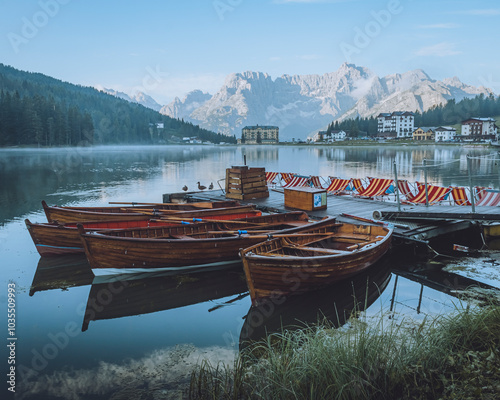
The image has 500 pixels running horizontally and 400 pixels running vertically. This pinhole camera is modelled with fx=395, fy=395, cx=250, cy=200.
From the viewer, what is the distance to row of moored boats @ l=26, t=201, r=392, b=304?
1098cm

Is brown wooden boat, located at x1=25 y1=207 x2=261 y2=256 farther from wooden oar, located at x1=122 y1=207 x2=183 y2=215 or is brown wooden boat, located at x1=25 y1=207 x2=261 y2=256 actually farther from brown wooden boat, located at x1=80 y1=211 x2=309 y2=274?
brown wooden boat, located at x1=80 y1=211 x2=309 y2=274

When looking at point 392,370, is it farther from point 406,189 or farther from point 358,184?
point 358,184

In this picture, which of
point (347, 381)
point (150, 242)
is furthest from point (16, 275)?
point (347, 381)

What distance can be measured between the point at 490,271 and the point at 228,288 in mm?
9005

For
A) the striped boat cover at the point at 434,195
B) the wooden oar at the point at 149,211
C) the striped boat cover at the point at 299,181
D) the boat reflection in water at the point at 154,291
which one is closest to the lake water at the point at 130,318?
the boat reflection in water at the point at 154,291

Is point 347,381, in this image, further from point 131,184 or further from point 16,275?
point 131,184

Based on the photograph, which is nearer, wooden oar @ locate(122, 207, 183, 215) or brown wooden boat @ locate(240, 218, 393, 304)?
brown wooden boat @ locate(240, 218, 393, 304)

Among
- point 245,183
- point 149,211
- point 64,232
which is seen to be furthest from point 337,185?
point 64,232

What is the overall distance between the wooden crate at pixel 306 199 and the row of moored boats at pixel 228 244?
6.64 feet

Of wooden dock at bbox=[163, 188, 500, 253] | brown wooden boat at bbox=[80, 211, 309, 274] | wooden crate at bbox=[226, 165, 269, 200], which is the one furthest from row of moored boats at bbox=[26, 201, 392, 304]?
wooden crate at bbox=[226, 165, 269, 200]

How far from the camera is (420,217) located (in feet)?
53.2

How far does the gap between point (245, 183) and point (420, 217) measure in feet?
32.6

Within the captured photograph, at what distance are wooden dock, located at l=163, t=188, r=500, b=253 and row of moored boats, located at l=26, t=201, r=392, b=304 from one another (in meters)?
1.76

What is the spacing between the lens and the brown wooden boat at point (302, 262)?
34.8 feet
